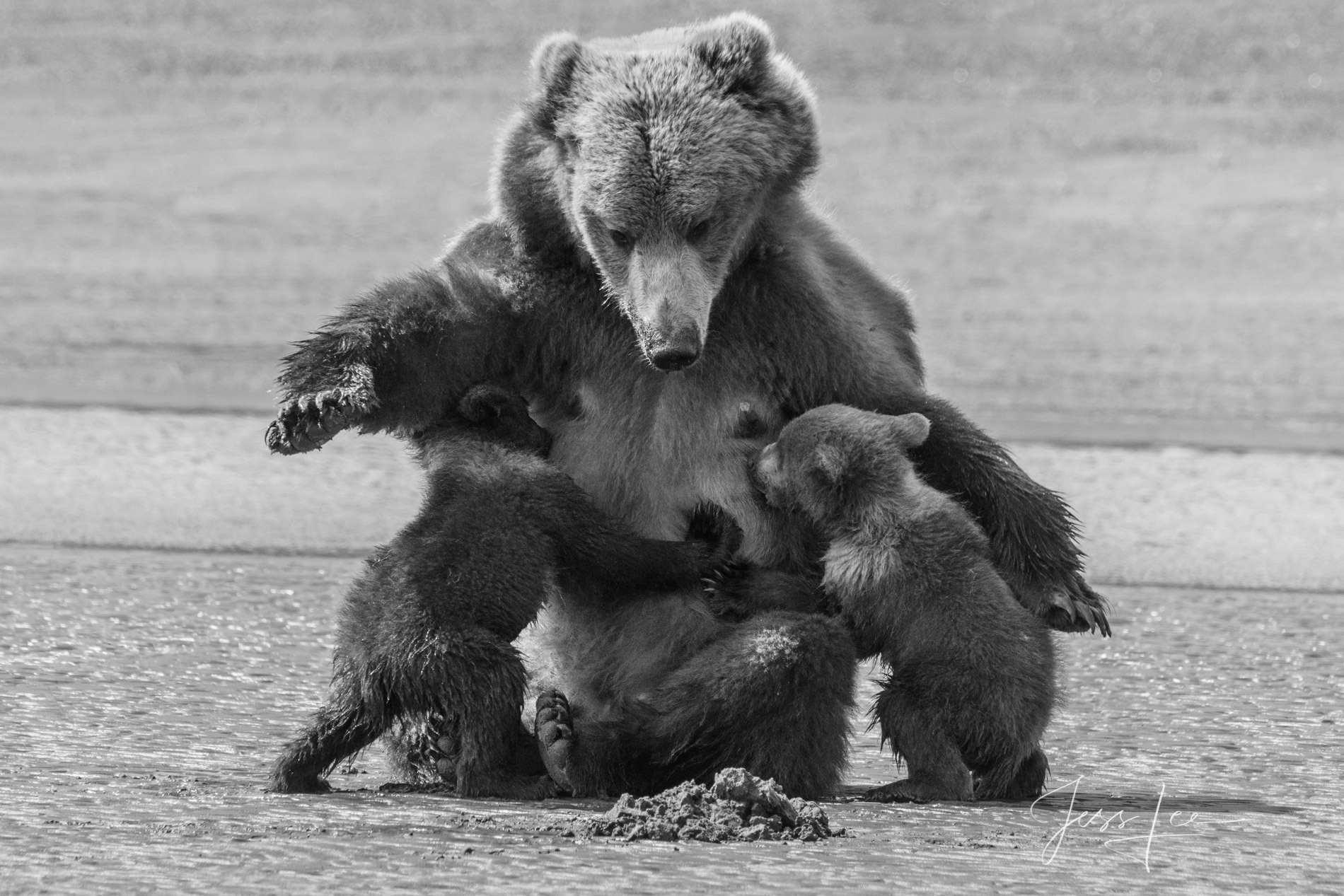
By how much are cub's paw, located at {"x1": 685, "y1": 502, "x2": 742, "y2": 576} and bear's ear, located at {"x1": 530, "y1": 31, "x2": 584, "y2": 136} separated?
864mm

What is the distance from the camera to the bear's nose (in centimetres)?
404

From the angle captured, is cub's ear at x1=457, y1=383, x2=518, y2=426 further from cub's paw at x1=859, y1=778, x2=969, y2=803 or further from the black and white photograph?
cub's paw at x1=859, y1=778, x2=969, y2=803

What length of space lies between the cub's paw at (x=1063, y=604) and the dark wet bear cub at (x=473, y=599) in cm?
63

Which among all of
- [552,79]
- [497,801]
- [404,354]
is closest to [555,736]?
[497,801]

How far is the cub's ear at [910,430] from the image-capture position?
4285 mm

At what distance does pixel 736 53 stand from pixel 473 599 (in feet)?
4.25

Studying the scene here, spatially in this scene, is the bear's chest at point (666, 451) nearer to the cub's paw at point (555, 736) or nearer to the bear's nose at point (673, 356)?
the bear's nose at point (673, 356)

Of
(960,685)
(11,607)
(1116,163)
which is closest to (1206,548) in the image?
(960,685)

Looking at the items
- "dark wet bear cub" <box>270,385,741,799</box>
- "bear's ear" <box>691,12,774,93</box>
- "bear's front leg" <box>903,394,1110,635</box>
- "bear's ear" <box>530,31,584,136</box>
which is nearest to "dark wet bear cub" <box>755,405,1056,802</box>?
"bear's front leg" <box>903,394,1110,635</box>

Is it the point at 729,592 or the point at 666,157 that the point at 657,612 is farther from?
the point at 666,157

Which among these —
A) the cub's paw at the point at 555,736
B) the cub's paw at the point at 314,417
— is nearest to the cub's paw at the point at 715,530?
the cub's paw at the point at 555,736

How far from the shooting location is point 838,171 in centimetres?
1494

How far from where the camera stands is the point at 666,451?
4.38 m
